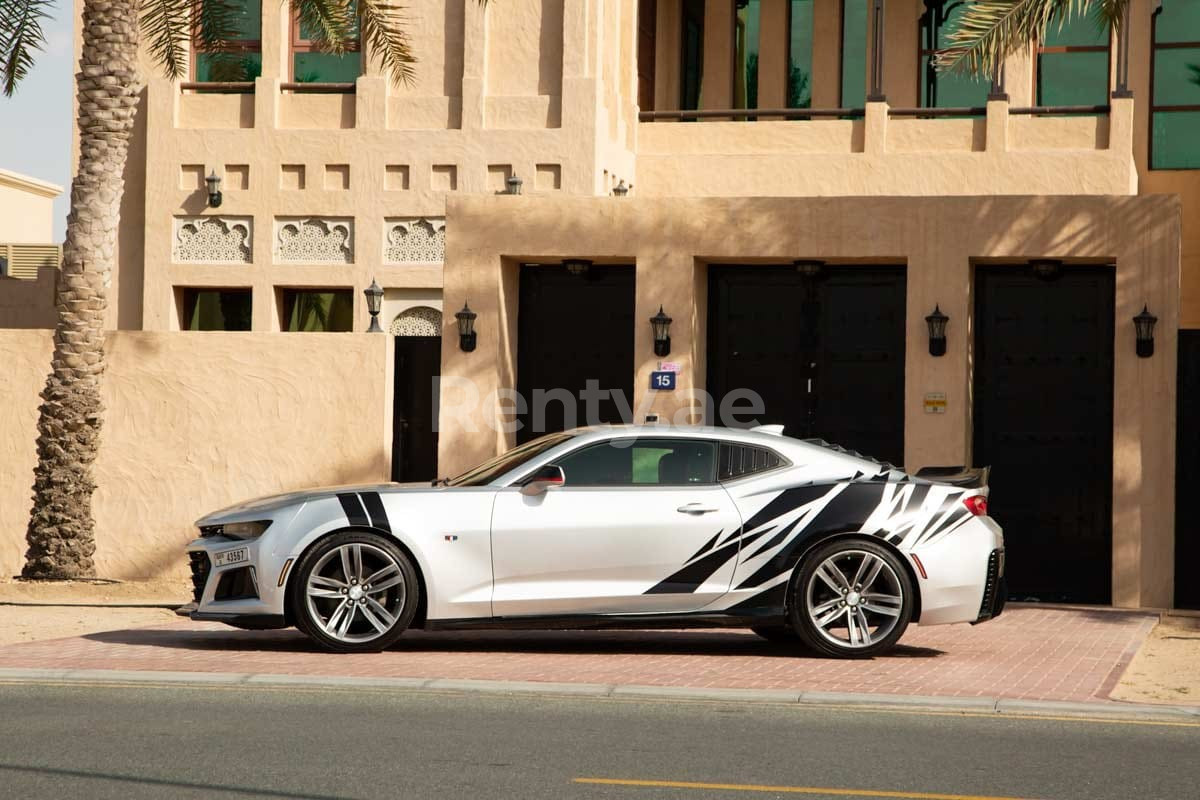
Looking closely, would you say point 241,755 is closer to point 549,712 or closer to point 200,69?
point 549,712

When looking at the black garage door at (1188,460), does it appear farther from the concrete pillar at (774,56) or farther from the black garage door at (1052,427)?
the concrete pillar at (774,56)

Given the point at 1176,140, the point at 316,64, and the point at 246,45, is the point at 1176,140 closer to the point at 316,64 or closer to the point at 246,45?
the point at 316,64

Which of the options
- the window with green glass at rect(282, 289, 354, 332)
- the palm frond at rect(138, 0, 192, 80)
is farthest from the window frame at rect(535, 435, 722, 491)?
the window with green glass at rect(282, 289, 354, 332)

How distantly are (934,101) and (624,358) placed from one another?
10.3m

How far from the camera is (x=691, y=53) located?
90.7 feet

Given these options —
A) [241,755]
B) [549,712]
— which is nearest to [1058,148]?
[549,712]

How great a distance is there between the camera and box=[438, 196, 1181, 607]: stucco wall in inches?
634

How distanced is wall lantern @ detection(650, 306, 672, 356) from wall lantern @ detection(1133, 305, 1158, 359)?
4.24 m

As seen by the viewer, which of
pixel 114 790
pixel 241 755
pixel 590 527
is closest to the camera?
pixel 114 790

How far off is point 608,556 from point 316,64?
15.4 metres

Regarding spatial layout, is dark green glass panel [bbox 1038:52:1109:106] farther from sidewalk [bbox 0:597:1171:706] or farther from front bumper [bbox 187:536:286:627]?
front bumper [bbox 187:536:286:627]

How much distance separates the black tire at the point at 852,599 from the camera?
37.5ft

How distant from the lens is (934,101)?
85.1 ft

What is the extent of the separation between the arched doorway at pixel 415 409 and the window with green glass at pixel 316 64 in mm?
8415
